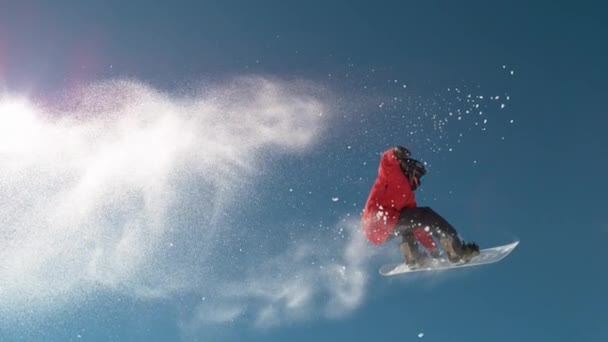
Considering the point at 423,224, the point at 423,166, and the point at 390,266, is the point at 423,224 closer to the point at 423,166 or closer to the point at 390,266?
the point at 423,166

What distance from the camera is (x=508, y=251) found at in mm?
16656

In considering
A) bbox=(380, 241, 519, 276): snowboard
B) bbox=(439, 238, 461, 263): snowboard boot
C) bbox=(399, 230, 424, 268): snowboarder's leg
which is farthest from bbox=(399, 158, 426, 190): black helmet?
bbox=(380, 241, 519, 276): snowboard

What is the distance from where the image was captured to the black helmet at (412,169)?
50.2 ft

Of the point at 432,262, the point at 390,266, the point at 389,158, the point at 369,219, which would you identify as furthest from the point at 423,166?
the point at 390,266

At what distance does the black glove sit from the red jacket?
8cm

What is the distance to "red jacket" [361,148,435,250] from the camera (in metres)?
15.3

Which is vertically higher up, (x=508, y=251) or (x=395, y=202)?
(x=395, y=202)

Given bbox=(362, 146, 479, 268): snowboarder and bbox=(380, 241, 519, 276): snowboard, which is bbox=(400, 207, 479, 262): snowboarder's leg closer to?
bbox=(362, 146, 479, 268): snowboarder

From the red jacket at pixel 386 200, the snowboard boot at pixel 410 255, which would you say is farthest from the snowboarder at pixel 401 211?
the snowboard boot at pixel 410 255

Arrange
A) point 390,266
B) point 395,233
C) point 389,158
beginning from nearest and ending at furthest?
point 389,158 → point 395,233 → point 390,266

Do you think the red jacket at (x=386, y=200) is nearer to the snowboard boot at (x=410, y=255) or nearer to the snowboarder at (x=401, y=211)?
the snowboarder at (x=401, y=211)

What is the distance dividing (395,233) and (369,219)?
3.28 ft

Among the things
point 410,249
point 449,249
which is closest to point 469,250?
point 449,249

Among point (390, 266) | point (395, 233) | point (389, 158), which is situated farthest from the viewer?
point (390, 266)
